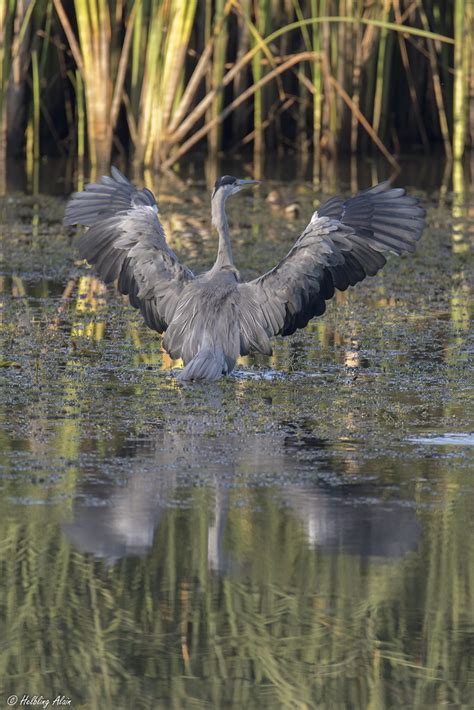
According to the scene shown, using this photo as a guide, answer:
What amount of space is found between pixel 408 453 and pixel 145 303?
2046 mm

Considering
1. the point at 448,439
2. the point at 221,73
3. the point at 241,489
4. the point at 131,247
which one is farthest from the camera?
the point at 221,73

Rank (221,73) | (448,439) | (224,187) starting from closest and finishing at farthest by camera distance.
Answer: (448,439)
(224,187)
(221,73)

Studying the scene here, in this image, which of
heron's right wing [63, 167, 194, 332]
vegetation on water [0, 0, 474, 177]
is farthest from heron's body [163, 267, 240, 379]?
vegetation on water [0, 0, 474, 177]

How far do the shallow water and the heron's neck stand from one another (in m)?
0.53

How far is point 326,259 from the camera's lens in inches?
270

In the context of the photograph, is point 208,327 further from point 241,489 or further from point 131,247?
point 241,489

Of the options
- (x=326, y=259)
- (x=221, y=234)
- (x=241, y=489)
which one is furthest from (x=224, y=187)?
(x=241, y=489)

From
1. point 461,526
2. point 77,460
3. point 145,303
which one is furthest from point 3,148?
point 461,526

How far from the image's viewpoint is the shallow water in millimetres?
3768

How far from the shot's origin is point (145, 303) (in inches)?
283

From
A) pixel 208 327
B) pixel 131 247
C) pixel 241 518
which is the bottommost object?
pixel 241 518

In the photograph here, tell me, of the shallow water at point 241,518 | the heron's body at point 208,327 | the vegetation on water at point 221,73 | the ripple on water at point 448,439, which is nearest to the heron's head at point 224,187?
the heron's body at point 208,327

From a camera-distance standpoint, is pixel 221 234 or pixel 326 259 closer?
pixel 326 259

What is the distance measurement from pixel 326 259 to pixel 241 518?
→ 91.7 inches
